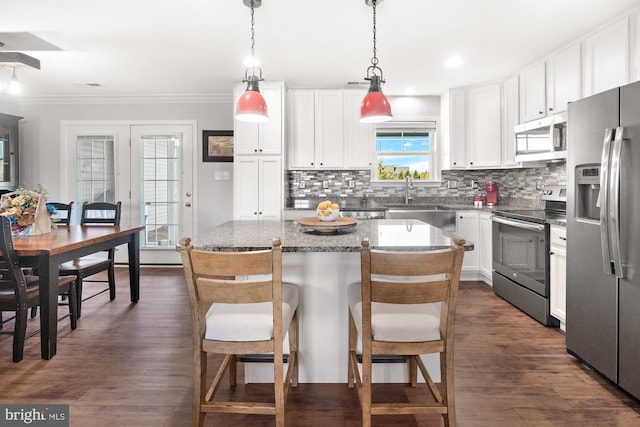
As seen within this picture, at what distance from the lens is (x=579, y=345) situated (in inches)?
94.8

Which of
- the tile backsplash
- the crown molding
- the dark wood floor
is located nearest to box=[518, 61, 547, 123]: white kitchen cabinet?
the tile backsplash

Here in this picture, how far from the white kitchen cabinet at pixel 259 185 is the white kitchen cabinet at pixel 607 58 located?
3.06m

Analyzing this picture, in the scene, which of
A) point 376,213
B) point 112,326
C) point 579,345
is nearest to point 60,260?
point 112,326

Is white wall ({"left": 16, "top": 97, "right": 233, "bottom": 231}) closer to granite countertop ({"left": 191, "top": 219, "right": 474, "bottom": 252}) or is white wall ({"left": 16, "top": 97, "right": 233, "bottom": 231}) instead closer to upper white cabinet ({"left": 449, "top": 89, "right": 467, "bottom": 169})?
upper white cabinet ({"left": 449, "top": 89, "right": 467, "bottom": 169})

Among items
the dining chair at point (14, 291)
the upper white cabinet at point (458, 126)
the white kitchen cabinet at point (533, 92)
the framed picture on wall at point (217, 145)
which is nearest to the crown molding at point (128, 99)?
the framed picture on wall at point (217, 145)

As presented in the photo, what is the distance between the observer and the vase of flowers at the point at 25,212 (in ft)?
9.62

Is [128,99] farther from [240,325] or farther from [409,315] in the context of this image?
[409,315]

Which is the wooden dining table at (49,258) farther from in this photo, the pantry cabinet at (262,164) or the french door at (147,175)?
the french door at (147,175)

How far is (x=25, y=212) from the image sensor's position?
3.00 metres

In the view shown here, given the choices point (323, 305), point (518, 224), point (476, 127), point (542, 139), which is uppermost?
point (476, 127)

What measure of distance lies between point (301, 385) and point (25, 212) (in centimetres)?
251

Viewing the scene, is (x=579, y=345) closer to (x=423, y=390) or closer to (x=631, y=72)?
(x=423, y=390)

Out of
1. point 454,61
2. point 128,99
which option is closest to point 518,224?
point 454,61

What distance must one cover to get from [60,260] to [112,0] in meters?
1.80
